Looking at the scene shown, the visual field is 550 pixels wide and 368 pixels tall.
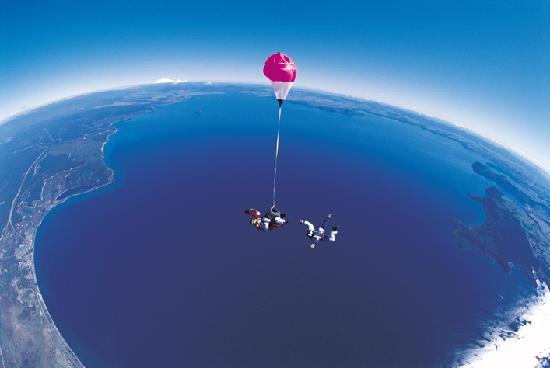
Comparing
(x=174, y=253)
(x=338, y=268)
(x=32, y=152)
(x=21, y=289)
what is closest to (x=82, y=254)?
(x=21, y=289)

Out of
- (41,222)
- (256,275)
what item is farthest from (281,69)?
(41,222)

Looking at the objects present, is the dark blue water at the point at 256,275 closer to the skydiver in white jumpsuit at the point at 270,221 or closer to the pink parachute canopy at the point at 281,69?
the skydiver in white jumpsuit at the point at 270,221

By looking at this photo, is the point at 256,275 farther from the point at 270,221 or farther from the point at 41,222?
the point at 41,222

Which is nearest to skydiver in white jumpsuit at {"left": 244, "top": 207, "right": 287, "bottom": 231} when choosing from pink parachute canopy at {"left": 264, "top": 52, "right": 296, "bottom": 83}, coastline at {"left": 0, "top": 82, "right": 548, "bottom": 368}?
pink parachute canopy at {"left": 264, "top": 52, "right": 296, "bottom": 83}

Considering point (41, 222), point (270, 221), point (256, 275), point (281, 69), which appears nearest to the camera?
point (281, 69)

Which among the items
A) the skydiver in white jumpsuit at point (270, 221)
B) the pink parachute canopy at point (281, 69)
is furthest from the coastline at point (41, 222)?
the pink parachute canopy at point (281, 69)

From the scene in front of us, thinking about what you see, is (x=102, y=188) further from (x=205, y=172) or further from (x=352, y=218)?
(x=352, y=218)
